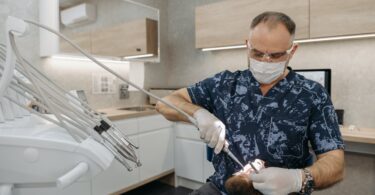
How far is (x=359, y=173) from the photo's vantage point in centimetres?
212

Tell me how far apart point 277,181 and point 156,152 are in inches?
73.9

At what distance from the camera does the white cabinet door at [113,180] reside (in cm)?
209

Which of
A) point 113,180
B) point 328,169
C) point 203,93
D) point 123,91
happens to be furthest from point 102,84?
point 328,169

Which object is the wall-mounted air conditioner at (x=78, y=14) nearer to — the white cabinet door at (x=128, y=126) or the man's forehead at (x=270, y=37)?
the white cabinet door at (x=128, y=126)

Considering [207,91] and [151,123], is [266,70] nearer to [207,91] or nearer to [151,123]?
[207,91]

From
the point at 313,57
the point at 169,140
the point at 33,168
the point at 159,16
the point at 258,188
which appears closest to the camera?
the point at 33,168

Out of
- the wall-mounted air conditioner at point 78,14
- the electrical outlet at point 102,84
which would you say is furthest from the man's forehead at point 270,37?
the electrical outlet at point 102,84

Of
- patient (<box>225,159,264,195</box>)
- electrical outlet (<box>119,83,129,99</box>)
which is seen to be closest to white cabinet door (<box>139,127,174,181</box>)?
electrical outlet (<box>119,83,129,99</box>)

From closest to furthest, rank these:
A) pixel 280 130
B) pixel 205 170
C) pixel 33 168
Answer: pixel 33 168 → pixel 280 130 → pixel 205 170

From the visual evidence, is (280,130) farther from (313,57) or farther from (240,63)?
(240,63)

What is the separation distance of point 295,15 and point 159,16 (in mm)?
1617

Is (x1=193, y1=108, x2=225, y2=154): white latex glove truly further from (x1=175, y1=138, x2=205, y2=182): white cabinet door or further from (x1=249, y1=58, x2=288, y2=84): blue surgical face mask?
(x1=175, y1=138, x2=205, y2=182): white cabinet door

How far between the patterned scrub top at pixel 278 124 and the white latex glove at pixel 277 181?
19cm

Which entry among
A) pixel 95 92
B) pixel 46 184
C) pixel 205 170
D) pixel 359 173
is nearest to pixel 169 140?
pixel 205 170
